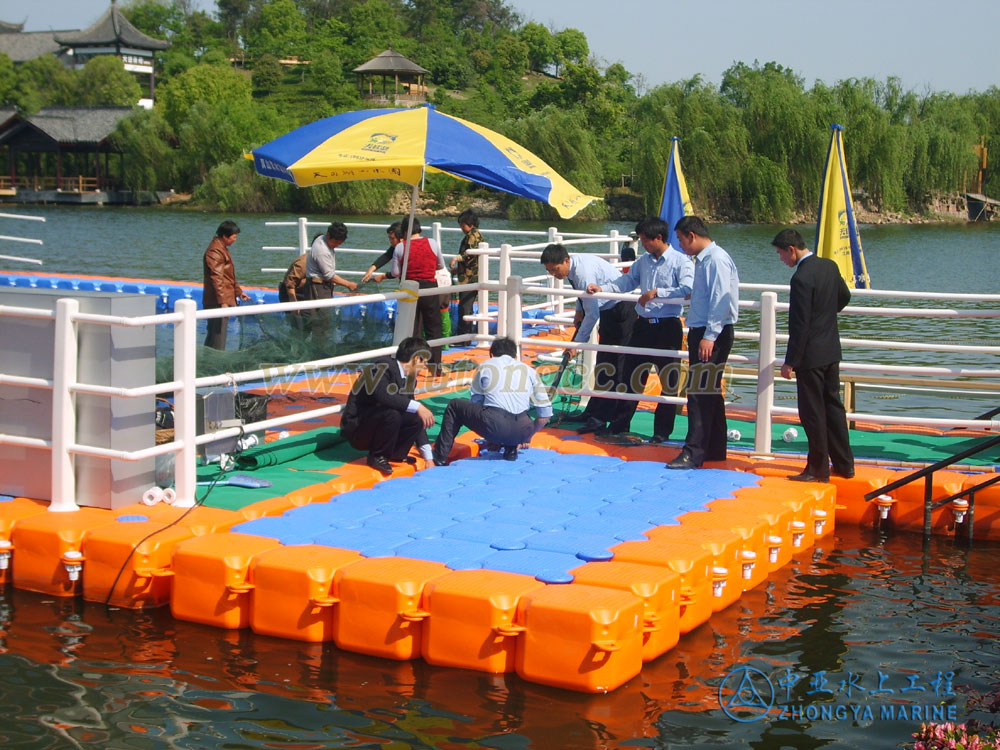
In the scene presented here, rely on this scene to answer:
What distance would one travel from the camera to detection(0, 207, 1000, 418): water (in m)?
20.5

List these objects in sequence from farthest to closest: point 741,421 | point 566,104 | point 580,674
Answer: point 566,104 → point 741,421 → point 580,674

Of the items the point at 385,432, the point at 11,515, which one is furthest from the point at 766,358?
the point at 11,515

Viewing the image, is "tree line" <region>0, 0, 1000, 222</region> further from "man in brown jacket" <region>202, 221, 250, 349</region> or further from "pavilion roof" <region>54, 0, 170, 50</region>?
"man in brown jacket" <region>202, 221, 250, 349</region>

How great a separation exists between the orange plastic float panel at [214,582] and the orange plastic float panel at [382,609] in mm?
605

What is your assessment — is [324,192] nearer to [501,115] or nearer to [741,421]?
[501,115]

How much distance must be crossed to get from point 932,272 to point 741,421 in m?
28.3

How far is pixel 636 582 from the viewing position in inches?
226

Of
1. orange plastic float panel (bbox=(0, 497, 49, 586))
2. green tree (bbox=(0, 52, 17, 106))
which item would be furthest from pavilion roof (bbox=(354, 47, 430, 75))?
orange plastic float panel (bbox=(0, 497, 49, 586))

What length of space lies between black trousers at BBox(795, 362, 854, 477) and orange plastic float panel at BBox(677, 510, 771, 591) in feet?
3.89

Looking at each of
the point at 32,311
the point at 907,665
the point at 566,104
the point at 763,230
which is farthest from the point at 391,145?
the point at 566,104

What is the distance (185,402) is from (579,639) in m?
3.08

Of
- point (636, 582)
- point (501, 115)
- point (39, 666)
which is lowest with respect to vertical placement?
point (39, 666)

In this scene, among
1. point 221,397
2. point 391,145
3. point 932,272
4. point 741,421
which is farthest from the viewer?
point 932,272

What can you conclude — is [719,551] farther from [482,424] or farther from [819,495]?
[482,424]
